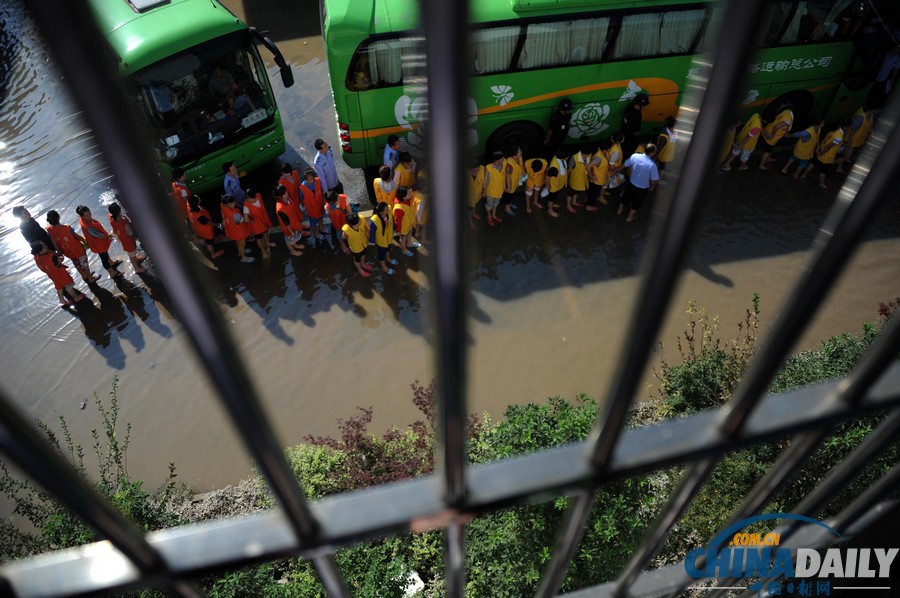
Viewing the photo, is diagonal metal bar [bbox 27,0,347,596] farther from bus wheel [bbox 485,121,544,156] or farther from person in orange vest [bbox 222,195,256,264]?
bus wheel [bbox 485,121,544,156]

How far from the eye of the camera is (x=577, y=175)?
7.12 m

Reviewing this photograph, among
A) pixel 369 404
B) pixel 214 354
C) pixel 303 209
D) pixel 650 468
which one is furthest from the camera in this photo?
A: pixel 303 209

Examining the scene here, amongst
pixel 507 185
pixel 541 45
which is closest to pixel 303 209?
pixel 507 185

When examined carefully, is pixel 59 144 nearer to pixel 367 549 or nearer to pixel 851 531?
pixel 367 549

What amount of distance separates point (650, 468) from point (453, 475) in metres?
0.38

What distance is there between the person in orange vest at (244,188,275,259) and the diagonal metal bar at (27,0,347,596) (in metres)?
5.85

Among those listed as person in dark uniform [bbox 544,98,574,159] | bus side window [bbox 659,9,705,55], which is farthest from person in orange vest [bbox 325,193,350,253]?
bus side window [bbox 659,9,705,55]

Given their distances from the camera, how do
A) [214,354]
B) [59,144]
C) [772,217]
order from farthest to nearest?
[59,144], [772,217], [214,354]

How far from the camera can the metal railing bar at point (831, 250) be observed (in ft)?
2.82

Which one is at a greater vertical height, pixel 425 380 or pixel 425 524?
pixel 425 524

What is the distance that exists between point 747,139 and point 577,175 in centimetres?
214

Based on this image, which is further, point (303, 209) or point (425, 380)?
point (303, 209)

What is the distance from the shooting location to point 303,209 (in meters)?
6.84

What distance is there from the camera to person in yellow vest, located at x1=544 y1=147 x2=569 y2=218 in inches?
276
